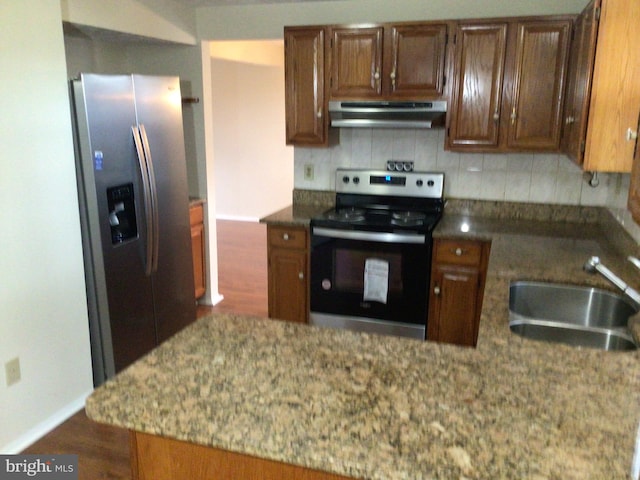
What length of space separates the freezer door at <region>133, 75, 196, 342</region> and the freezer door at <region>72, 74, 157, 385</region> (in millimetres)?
142

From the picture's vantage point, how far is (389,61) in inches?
123

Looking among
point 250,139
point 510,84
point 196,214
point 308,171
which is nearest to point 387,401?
point 510,84

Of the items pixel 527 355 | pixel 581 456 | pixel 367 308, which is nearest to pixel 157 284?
pixel 367 308

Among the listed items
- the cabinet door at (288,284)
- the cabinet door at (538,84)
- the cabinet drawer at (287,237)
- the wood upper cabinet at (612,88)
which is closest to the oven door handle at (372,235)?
the cabinet drawer at (287,237)

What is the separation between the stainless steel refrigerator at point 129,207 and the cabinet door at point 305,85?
74cm

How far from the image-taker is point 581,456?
96 cm

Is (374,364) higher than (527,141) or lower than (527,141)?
lower

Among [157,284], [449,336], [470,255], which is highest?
[470,255]

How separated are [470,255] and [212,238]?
2.25 metres

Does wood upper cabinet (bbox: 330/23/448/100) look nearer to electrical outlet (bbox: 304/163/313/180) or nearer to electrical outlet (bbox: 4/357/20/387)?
electrical outlet (bbox: 304/163/313/180)

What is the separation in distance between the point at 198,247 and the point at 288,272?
1.12 m

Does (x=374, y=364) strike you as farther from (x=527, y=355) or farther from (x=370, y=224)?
(x=370, y=224)

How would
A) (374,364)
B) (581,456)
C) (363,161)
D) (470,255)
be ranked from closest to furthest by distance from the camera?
(581,456), (374,364), (470,255), (363,161)

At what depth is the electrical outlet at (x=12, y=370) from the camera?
92.9 inches
